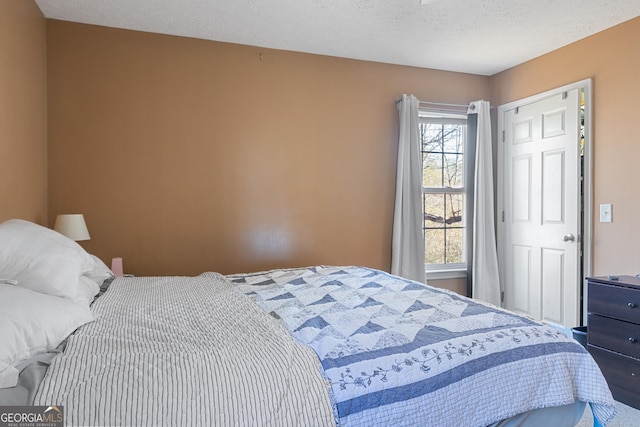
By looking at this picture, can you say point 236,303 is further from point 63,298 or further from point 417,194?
point 417,194

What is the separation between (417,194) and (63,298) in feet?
9.62

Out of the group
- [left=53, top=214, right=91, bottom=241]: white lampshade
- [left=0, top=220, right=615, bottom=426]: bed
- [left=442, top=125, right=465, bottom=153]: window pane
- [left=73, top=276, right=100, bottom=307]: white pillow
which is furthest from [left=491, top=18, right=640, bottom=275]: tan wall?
[left=53, top=214, right=91, bottom=241]: white lampshade

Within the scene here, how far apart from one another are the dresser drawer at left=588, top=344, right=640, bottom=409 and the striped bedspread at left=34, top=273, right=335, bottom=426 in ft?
7.19

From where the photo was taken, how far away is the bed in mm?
962

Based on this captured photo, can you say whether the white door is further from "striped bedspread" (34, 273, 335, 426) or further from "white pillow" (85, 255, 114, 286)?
"white pillow" (85, 255, 114, 286)

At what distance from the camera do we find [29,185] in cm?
247

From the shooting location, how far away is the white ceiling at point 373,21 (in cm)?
258

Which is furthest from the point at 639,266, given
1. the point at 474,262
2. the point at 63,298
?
the point at 63,298

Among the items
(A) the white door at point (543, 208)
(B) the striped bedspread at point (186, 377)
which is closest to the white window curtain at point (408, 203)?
(A) the white door at point (543, 208)

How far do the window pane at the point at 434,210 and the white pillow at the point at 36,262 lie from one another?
122 inches

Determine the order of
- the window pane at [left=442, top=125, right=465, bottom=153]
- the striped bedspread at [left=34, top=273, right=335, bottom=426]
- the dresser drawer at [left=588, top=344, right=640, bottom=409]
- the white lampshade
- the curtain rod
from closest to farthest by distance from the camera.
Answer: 1. the striped bedspread at [left=34, top=273, right=335, bottom=426]
2. the dresser drawer at [left=588, top=344, right=640, bottom=409]
3. the white lampshade
4. the curtain rod
5. the window pane at [left=442, top=125, right=465, bottom=153]

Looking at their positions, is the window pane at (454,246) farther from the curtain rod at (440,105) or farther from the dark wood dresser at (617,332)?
the dark wood dresser at (617,332)

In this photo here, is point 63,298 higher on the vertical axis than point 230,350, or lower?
higher

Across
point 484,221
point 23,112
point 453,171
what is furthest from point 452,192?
point 23,112
